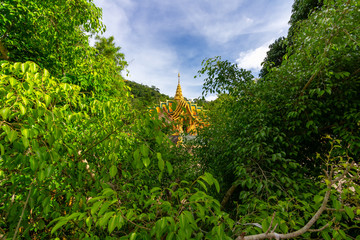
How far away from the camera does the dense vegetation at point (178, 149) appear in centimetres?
115

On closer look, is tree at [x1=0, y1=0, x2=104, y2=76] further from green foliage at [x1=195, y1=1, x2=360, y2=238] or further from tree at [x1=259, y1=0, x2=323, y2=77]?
tree at [x1=259, y1=0, x2=323, y2=77]

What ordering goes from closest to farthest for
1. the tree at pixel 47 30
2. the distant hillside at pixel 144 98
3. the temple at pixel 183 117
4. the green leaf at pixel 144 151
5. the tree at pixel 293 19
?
the green leaf at pixel 144 151 → the temple at pixel 183 117 → the distant hillside at pixel 144 98 → the tree at pixel 47 30 → the tree at pixel 293 19

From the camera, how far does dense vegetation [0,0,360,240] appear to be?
1146 millimetres

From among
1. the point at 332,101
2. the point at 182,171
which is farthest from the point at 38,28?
the point at 332,101

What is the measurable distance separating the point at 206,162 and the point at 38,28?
5.47 meters

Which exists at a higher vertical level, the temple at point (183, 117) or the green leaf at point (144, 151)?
the temple at point (183, 117)

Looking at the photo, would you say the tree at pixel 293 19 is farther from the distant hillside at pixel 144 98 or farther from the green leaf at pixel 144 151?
the green leaf at pixel 144 151

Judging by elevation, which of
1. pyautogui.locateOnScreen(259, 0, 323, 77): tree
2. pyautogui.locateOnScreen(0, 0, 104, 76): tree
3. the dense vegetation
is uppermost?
pyautogui.locateOnScreen(259, 0, 323, 77): tree

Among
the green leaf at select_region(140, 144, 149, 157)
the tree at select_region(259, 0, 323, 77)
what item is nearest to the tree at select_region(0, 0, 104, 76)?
the green leaf at select_region(140, 144, 149, 157)

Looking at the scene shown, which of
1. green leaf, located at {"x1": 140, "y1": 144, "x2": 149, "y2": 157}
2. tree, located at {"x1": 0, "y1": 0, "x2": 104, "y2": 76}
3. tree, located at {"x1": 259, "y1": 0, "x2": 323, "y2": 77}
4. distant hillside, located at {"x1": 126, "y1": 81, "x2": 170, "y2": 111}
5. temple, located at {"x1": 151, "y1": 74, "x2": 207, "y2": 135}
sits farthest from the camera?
tree, located at {"x1": 259, "y1": 0, "x2": 323, "y2": 77}

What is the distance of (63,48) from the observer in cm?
424

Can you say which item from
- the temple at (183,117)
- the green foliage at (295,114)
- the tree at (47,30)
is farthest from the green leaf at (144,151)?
the tree at (47,30)

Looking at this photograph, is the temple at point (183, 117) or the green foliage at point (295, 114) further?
the green foliage at point (295, 114)

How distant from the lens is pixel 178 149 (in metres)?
4.68
